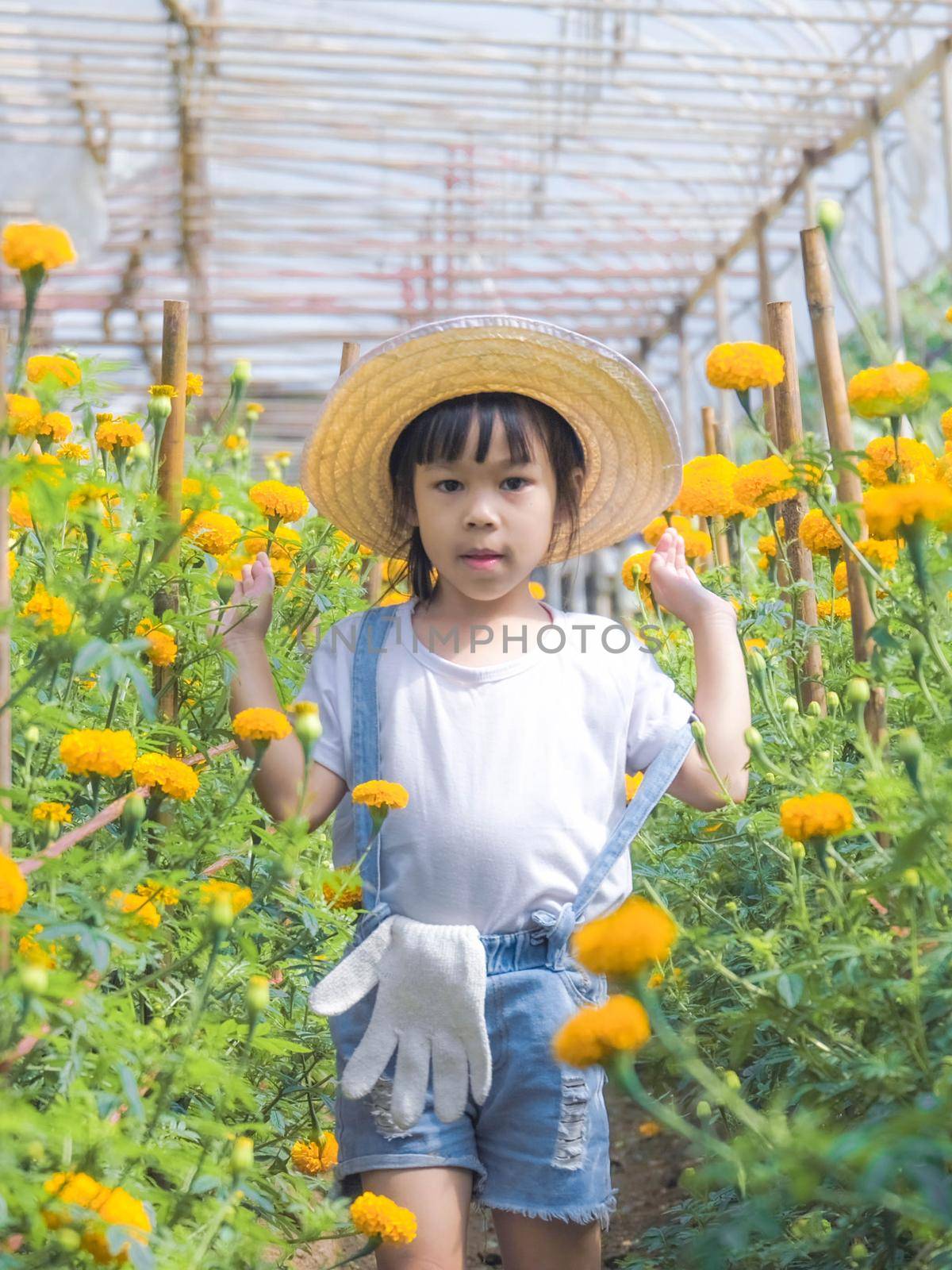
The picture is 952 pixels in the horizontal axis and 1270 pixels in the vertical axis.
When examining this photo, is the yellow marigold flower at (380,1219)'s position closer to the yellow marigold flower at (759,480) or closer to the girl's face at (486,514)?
the girl's face at (486,514)

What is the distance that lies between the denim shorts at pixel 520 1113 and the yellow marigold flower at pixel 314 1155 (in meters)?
0.08

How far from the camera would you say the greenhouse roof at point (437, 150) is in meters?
8.80

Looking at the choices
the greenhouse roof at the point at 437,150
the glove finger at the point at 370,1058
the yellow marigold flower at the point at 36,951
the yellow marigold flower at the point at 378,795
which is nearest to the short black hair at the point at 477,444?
the yellow marigold flower at the point at 378,795

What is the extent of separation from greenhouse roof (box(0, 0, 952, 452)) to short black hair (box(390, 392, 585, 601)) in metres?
6.42

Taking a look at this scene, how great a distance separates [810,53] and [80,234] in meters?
4.97

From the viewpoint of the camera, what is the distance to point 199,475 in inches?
57.9

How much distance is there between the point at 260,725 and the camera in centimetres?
146

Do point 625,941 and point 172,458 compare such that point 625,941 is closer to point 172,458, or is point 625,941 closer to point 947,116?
point 172,458

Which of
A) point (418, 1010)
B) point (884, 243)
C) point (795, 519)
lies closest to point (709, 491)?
point (795, 519)

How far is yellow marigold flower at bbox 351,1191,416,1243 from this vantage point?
1.41m

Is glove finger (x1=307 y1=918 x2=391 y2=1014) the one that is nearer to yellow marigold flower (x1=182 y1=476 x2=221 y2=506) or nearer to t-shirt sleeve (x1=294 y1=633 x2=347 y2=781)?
t-shirt sleeve (x1=294 y1=633 x2=347 y2=781)

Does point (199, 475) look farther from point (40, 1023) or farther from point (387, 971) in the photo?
point (387, 971)

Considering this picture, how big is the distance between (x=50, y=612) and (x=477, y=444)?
1.91ft

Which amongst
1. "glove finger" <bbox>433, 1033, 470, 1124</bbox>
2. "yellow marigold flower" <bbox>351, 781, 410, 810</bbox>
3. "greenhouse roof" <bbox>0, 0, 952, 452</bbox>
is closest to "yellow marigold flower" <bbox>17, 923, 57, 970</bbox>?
"yellow marigold flower" <bbox>351, 781, 410, 810</bbox>
